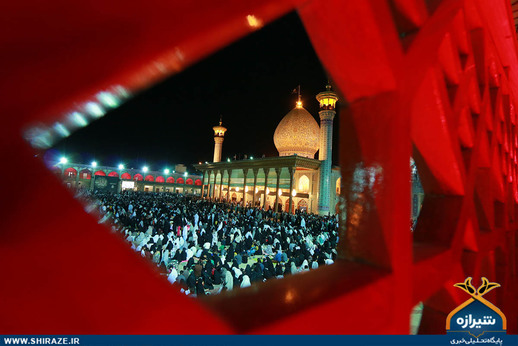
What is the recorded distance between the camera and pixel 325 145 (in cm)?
2506

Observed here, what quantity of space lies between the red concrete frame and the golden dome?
26213 millimetres

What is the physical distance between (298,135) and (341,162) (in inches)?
1077

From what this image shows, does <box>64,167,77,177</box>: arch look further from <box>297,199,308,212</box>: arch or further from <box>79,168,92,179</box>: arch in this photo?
<box>297,199,308,212</box>: arch

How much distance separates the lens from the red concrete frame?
491mm

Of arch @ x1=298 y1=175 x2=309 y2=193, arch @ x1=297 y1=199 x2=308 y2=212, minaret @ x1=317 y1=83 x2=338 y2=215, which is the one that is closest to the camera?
minaret @ x1=317 y1=83 x2=338 y2=215

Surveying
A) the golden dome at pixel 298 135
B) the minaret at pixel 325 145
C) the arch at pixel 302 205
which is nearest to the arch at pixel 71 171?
the golden dome at pixel 298 135

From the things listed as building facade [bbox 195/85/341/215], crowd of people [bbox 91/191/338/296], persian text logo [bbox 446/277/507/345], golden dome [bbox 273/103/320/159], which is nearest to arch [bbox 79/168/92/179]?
building facade [bbox 195/85/341/215]

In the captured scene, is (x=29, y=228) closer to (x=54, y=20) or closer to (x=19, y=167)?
(x=19, y=167)

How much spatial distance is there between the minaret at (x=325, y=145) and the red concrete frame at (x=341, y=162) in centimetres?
2237

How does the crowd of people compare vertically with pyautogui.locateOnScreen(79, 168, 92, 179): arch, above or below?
below

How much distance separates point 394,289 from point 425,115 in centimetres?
115

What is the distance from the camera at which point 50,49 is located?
0.51 metres

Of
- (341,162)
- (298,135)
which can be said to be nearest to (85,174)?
(298,135)

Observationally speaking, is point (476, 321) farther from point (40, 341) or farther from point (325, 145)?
point (325, 145)
